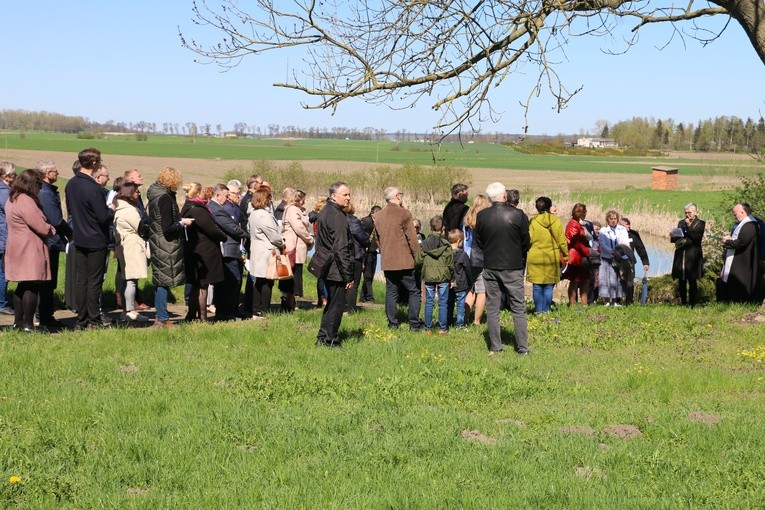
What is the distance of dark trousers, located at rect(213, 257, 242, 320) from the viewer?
12227 millimetres

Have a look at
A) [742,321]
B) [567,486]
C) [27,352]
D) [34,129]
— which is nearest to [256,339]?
[27,352]

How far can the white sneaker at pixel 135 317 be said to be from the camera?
11.9 meters

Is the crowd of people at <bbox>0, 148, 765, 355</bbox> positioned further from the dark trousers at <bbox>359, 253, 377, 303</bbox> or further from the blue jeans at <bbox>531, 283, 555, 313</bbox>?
the dark trousers at <bbox>359, 253, 377, 303</bbox>

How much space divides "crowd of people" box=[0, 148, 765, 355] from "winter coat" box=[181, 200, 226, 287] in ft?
0.05

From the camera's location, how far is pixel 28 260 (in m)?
10.2

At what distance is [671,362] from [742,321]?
275 cm

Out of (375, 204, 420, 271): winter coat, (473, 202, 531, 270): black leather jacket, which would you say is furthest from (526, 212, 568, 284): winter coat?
(473, 202, 531, 270): black leather jacket

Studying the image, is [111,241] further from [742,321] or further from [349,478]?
[742,321]

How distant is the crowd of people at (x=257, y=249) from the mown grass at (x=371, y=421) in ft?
2.49

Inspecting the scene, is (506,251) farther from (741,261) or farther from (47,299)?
(47,299)

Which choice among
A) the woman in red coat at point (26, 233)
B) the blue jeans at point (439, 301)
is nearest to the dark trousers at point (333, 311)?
the blue jeans at point (439, 301)

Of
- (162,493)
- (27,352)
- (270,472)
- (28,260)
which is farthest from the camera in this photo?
(28,260)

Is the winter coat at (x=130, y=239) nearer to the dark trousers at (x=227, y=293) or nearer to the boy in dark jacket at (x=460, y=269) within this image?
the dark trousers at (x=227, y=293)

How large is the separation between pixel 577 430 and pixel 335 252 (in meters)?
3.87
